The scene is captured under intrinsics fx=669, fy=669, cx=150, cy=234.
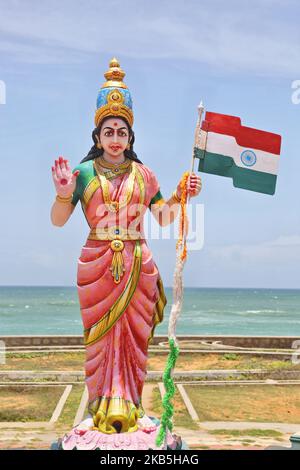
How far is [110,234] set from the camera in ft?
23.9

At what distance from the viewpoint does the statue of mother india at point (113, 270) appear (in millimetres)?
7184

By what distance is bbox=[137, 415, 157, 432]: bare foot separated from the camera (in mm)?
7089

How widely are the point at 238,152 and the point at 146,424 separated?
314 cm

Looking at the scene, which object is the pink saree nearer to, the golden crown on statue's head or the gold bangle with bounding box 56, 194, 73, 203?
the gold bangle with bounding box 56, 194, 73, 203

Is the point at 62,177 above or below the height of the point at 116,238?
above

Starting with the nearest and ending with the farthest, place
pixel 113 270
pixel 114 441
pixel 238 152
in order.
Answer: pixel 114 441, pixel 113 270, pixel 238 152

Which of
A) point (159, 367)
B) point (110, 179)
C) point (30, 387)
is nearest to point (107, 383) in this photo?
point (110, 179)

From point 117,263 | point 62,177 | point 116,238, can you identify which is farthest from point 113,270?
point 62,177

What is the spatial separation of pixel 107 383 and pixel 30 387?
645 centimetres

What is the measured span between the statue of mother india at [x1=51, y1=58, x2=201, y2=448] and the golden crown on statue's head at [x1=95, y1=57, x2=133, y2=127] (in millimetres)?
11

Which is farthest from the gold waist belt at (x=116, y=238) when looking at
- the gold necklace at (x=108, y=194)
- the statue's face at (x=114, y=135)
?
the statue's face at (x=114, y=135)

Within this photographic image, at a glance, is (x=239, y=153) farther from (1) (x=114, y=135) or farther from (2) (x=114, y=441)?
(2) (x=114, y=441)

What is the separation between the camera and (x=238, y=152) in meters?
7.47

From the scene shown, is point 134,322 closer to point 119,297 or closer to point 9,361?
point 119,297
